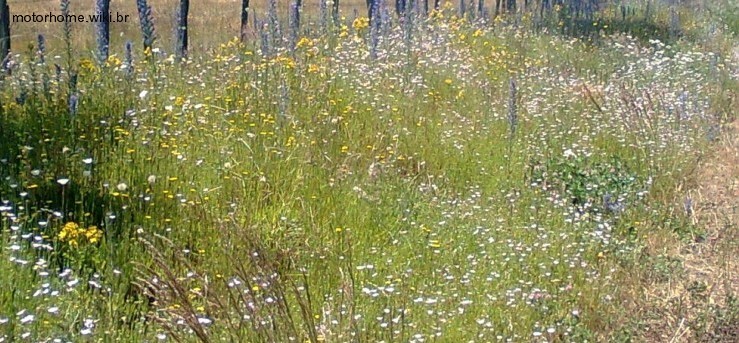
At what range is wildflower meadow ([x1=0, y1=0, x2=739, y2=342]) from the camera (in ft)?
9.93

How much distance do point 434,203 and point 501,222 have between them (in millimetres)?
427

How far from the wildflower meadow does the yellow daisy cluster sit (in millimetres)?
16

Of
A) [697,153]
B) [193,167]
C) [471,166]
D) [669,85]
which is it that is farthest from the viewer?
[669,85]

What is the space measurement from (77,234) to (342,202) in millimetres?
1436

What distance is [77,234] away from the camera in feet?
10.8

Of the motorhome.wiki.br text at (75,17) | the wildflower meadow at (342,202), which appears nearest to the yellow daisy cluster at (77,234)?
the wildflower meadow at (342,202)

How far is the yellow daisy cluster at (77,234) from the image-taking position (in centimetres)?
324

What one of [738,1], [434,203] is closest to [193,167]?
[434,203]

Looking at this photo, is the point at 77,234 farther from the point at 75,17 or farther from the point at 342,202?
the point at 75,17

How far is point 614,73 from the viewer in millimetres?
8188

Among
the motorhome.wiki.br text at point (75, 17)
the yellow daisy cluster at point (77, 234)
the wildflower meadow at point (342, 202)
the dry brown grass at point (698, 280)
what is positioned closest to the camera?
the wildflower meadow at point (342, 202)

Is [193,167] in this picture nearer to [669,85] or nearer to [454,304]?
[454,304]

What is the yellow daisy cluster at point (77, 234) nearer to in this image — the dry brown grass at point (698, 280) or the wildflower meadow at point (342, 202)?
the wildflower meadow at point (342, 202)

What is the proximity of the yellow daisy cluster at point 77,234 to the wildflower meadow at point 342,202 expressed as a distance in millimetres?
16
